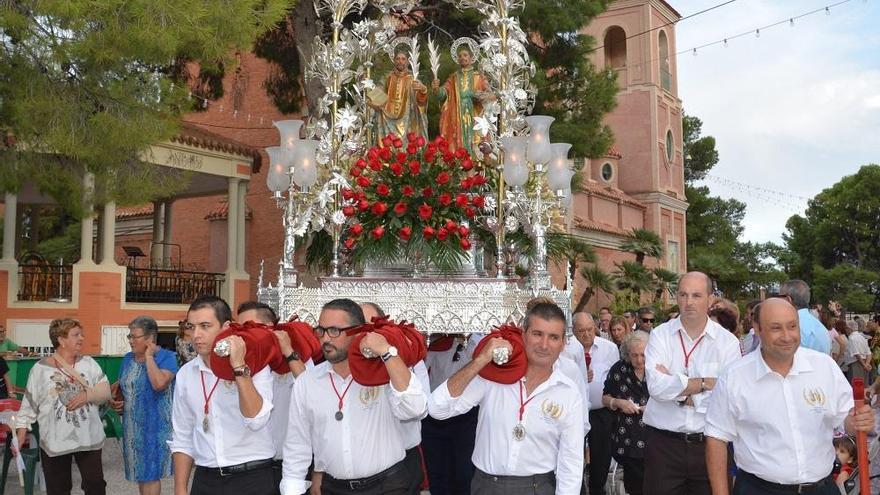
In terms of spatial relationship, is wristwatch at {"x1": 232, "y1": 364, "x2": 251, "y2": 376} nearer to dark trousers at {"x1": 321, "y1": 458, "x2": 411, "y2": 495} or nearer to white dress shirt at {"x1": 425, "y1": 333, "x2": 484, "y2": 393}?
dark trousers at {"x1": 321, "y1": 458, "x2": 411, "y2": 495}

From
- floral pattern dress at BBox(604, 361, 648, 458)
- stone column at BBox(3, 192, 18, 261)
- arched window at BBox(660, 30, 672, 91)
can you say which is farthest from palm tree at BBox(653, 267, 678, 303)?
floral pattern dress at BBox(604, 361, 648, 458)

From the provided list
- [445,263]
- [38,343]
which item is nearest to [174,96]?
[445,263]

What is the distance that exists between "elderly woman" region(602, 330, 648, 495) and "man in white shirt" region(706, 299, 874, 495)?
2.50 metres

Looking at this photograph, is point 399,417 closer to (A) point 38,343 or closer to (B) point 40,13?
(B) point 40,13

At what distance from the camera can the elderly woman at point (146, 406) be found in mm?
6945

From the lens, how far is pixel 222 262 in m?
25.1

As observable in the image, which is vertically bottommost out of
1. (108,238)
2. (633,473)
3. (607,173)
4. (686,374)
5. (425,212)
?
(633,473)

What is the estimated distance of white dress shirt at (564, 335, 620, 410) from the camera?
25.4 feet

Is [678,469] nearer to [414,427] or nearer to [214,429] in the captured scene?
[414,427]

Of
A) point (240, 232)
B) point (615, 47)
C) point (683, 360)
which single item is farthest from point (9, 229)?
point (615, 47)

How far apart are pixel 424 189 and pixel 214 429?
3.76 meters

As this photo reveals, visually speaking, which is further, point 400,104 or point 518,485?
point 400,104

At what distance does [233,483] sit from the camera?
15.1ft

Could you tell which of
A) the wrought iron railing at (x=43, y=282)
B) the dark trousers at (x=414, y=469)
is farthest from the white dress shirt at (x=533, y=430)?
the wrought iron railing at (x=43, y=282)
